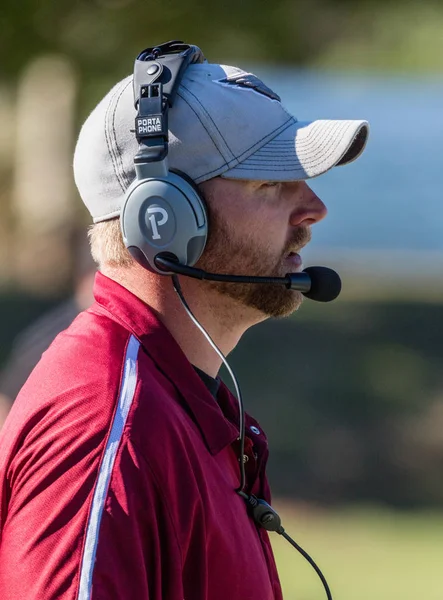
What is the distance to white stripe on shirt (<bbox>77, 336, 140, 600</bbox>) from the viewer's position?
53.7 inches

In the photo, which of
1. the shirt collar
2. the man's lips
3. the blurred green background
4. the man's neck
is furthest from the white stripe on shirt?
the blurred green background

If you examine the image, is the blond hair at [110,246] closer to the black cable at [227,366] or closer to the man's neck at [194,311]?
the man's neck at [194,311]

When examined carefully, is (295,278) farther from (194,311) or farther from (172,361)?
(172,361)

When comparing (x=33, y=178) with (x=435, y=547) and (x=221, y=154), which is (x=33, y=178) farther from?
(x=221, y=154)

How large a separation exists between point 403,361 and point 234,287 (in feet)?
36.9

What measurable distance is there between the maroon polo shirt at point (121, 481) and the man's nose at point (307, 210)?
38cm

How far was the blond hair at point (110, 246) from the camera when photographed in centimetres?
184

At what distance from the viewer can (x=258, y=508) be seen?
1.77 m

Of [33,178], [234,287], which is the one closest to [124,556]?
[234,287]

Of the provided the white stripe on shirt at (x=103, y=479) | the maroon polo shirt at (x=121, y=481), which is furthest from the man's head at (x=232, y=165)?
the white stripe on shirt at (x=103, y=479)

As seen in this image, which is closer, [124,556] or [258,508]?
[124,556]

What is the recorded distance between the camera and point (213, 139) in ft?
5.92

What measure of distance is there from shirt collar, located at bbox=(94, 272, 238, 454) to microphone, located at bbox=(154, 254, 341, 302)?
0.09m

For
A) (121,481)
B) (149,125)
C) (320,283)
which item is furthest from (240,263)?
(121,481)
